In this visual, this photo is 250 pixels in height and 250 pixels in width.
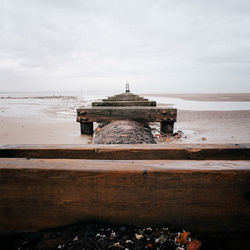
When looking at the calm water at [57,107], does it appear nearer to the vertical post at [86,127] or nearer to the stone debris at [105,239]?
the vertical post at [86,127]

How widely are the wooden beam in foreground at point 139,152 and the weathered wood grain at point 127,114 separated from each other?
7.10 feet

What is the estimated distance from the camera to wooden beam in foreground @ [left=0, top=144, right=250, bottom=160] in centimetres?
A: 108

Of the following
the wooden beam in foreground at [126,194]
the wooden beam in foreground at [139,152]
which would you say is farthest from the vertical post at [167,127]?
the wooden beam in foreground at [126,194]

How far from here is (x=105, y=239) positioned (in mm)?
803

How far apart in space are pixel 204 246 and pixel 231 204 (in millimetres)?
244

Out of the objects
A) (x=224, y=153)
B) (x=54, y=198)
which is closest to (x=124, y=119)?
(x=224, y=153)

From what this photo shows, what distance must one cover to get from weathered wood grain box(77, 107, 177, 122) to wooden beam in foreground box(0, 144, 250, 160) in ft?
7.10

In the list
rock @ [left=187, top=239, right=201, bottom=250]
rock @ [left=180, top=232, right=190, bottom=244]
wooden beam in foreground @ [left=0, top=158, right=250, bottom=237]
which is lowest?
rock @ [left=187, top=239, right=201, bottom=250]

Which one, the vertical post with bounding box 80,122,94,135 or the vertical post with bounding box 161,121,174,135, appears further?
the vertical post with bounding box 80,122,94,135

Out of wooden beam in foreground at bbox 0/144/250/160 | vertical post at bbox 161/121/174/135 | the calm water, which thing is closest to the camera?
wooden beam in foreground at bbox 0/144/250/160

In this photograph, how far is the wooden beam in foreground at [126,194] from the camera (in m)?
0.81

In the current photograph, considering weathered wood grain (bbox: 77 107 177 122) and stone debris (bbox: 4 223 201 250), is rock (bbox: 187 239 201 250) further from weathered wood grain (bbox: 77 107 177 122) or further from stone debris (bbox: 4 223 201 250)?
weathered wood grain (bbox: 77 107 177 122)

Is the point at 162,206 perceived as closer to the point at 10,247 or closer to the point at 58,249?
the point at 58,249

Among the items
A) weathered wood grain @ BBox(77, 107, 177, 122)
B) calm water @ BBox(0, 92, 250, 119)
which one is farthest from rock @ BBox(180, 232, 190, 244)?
calm water @ BBox(0, 92, 250, 119)
